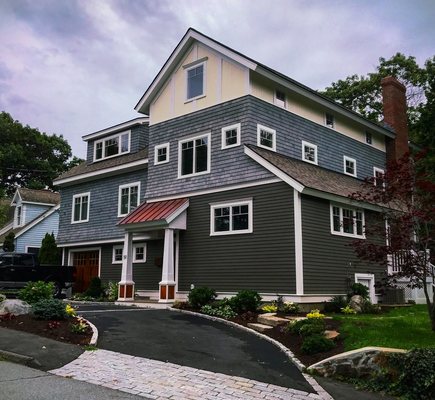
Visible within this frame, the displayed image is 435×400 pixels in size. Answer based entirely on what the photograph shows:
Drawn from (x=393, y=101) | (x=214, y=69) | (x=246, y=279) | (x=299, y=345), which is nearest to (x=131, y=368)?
(x=299, y=345)

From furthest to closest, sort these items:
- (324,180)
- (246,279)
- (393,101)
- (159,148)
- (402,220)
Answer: (393,101), (159,148), (324,180), (246,279), (402,220)

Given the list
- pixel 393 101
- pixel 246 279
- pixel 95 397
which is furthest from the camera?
pixel 393 101

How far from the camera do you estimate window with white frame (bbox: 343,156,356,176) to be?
23.1 m

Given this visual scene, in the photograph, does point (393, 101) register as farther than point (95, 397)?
Yes

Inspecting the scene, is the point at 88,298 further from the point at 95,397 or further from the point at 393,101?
the point at 393,101

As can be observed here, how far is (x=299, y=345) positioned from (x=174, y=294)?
Answer: 29.8ft

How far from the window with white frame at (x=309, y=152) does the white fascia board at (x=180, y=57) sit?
A: 4.43 metres

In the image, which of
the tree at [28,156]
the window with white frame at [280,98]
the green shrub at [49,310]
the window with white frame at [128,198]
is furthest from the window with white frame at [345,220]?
the tree at [28,156]

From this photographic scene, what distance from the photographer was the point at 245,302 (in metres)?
15.3

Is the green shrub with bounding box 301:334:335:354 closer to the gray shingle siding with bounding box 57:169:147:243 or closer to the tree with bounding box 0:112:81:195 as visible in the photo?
the gray shingle siding with bounding box 57:169:147:243

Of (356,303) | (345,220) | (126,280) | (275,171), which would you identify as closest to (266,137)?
(275,171)

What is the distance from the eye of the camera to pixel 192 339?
11.1 metres

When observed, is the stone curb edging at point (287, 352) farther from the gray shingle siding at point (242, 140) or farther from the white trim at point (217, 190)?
the gray shingle siding at point (242, 140)

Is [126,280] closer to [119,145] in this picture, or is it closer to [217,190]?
[217,190]
